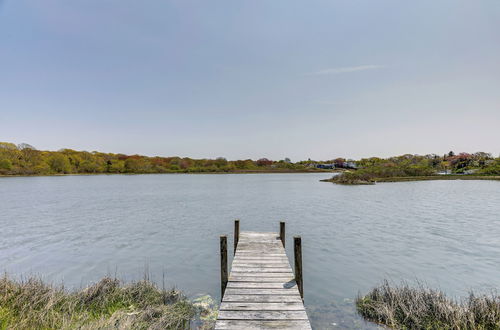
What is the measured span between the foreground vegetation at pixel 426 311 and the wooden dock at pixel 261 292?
7.18 feet

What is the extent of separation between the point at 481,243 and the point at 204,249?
1524 cm

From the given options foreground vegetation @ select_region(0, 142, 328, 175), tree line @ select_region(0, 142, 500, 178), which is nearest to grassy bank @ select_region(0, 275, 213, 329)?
tree line @ select_region(0, 142, 500, 178)

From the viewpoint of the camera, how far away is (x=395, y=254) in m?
12.3

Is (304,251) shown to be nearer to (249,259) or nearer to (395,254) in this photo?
(395,254)

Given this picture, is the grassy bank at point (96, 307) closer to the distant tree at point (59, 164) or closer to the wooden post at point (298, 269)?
the wooden post at point (298, 269)

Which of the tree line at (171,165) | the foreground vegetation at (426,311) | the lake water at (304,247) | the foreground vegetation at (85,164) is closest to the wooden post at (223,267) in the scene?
the lake water at (304,247)

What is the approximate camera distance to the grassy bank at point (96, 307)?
207 inches

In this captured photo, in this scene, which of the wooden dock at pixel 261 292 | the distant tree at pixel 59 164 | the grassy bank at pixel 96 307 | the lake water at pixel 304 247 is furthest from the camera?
the distant tree at pixel 59 164

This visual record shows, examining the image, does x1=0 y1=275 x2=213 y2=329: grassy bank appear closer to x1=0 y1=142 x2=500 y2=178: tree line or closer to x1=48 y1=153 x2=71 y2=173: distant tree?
x1=0 y1=142 x2=500 y2=178: tree line

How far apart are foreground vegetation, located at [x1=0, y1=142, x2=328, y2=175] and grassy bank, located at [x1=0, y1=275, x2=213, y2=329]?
11104 centimetres

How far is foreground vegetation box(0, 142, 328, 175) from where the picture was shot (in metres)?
93.1

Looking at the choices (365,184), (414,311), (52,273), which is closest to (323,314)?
(414,311)

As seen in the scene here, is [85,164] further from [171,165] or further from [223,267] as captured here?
[223,267]

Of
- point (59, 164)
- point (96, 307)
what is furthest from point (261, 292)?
point (59, 164)
